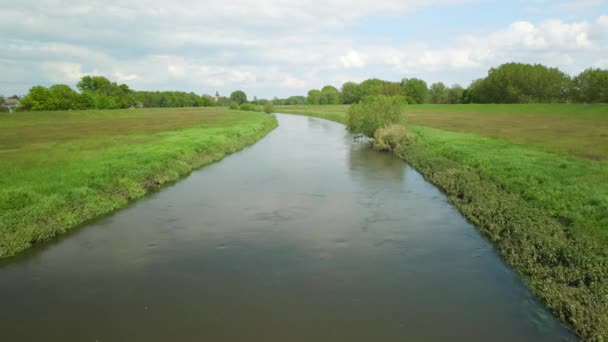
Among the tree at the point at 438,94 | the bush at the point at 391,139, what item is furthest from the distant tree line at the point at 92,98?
the tree at the point at 438,94

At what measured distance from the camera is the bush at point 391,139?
36.4 meters

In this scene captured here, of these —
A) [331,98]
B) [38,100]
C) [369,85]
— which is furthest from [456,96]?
[38,100]

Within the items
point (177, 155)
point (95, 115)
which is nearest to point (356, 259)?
point (177, 155)

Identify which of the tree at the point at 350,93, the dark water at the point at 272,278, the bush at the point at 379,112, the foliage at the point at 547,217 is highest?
the tree at the point at 350,93

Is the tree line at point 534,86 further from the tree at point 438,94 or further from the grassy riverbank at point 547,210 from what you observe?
the grassy riverbank at point 547,210

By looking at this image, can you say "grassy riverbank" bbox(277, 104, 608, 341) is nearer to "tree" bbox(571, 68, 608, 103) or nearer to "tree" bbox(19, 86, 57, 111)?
"tree" bbox(571, 68, 608, 103)

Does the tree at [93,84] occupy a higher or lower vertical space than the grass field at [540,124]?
higher

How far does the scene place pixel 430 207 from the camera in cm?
1786

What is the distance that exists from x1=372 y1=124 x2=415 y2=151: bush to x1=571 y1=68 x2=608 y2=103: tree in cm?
7081

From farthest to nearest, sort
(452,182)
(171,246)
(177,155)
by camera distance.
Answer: (177,155), (452,182), (171,246)

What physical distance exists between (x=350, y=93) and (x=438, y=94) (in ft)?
137

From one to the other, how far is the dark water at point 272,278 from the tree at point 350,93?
5738 inches

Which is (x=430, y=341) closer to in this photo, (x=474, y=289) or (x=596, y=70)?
(x=474, y=289)

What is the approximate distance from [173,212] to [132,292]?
7.29 metres
